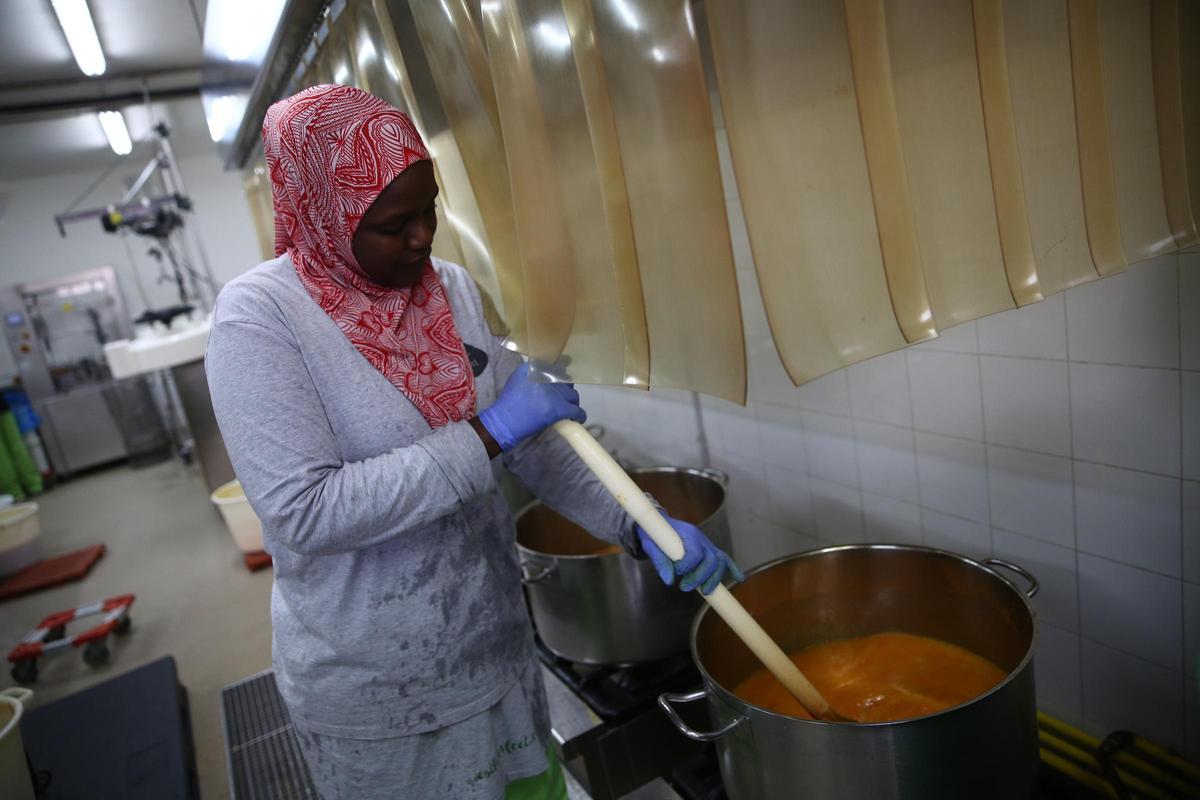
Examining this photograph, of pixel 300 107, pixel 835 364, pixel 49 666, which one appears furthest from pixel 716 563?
pixel 49 666

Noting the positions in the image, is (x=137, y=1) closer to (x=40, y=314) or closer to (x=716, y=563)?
(x=716, y=563)

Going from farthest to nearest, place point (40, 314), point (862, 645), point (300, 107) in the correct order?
point (40, 314)
point (862, 645)
point (300, 107)

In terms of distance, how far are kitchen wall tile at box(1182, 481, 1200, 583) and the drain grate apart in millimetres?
1896

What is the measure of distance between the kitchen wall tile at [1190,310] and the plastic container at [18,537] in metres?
5.66

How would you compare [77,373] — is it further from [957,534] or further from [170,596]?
[957,534]

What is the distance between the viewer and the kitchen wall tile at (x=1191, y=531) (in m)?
1.17

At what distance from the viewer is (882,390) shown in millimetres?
1615

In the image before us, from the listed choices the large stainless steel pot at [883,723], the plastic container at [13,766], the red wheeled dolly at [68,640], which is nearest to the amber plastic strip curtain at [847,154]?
the large stainless steel pot at [883,723]

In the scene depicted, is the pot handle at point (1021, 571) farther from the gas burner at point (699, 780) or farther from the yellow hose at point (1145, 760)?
the gas burner at point (699, 780)

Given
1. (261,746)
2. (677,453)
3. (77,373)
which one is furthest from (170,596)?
(77,373)

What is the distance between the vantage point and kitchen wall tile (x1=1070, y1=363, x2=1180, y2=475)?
1.17 m

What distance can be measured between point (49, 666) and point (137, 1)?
3.19m

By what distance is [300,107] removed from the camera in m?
1.03

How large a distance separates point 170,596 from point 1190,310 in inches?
179
